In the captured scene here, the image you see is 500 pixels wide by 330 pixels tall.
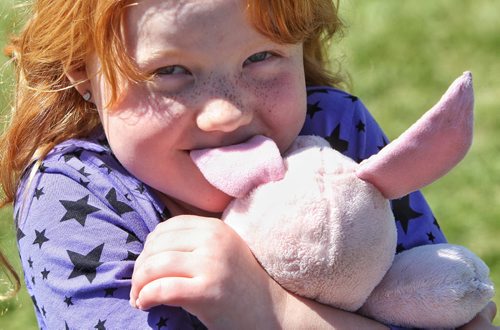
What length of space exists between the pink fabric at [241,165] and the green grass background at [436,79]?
1.71 meters

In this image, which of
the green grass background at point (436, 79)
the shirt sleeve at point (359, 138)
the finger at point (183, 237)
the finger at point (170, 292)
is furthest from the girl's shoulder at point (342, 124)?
the green grass background at point (436, 79)

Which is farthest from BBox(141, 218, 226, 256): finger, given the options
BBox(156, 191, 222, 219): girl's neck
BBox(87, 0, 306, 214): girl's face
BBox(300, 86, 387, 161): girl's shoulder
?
BBox(300, 86, 387, 161): girl's shoulder

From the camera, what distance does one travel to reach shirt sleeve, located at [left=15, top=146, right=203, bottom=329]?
174 cm

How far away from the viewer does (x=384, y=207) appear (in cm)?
167

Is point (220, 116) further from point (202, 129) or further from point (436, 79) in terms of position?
point (436, 79)

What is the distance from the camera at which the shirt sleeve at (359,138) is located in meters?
2.05

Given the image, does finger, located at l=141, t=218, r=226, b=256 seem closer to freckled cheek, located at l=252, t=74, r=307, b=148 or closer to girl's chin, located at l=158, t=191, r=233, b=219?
girl's chin, located at l=158, t=191, r=233, b=219

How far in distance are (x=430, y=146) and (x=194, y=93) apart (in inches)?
17.2

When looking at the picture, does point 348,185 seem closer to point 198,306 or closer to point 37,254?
point 198,306

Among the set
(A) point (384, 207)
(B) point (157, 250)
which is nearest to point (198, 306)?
(B) point (157, 250)

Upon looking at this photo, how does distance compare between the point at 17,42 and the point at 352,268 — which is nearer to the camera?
the point at 352,268

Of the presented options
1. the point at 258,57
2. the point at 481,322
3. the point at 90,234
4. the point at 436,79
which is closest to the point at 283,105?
the point at 258,57

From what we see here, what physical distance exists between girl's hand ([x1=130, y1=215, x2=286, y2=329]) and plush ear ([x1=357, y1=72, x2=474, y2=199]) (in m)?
0.25

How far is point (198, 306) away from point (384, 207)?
1.19 ft
